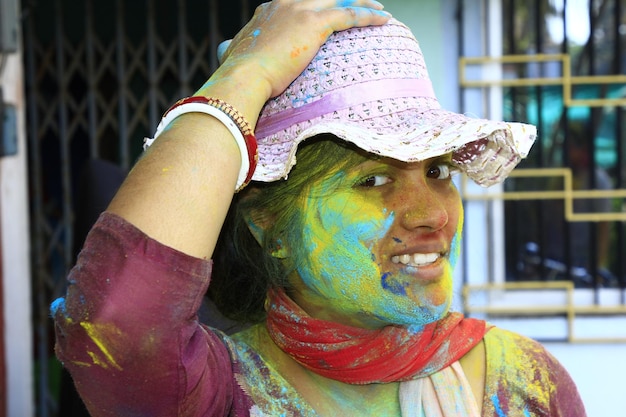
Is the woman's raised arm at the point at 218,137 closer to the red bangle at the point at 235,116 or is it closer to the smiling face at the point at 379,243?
the red bangle at the point at 235,116

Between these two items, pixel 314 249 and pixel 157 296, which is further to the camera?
pixel 314 249

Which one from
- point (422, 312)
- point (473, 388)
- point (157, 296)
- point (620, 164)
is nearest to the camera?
point (157, 296)

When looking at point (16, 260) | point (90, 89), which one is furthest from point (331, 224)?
point (90, 89)

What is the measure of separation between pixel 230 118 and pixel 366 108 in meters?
0.31

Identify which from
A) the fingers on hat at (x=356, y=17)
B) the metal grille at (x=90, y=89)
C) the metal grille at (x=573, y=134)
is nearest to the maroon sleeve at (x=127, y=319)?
the fingers on hat at (x=356, y=17)

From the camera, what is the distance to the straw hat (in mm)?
1554

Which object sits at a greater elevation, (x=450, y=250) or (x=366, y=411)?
(x=450, y=250)

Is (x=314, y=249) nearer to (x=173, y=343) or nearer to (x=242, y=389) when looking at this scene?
(x=242, y=389)

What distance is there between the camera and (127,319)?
1257mm

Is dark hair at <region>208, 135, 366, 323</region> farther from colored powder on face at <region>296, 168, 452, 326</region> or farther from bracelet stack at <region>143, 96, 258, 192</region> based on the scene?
bracelet stack at <region>143, 96, 258, 192</region>

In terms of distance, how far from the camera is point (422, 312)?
1.62 metres

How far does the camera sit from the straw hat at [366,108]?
155cm

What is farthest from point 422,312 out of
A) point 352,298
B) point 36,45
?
point 36,45

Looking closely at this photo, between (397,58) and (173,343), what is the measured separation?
0.73m
